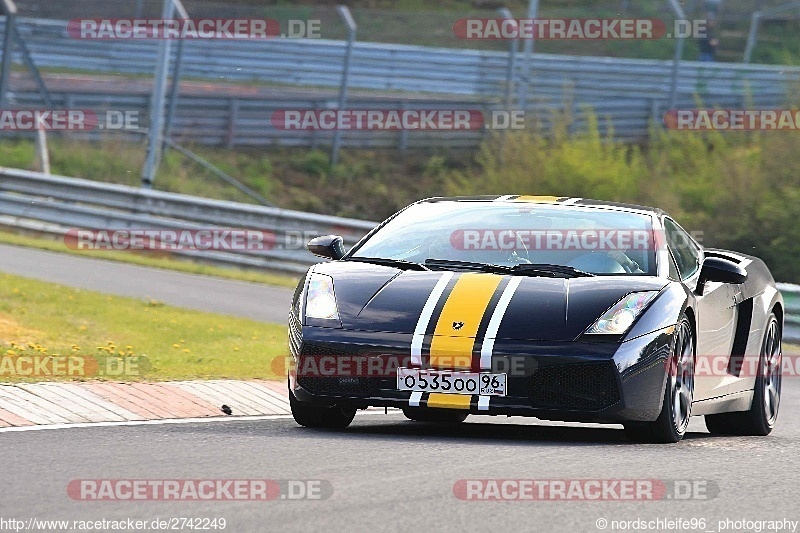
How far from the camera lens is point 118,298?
603 inches

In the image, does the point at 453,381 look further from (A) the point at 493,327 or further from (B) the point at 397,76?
(B) the point at 397,76

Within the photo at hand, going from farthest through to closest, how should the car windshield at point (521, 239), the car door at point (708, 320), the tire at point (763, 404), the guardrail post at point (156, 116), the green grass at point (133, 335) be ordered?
1. the guardrail post at point (156, 116)
2. the green grass at point (133, 335)
3. the tire at point (763, 404)
4. the car door at point (708, 320)
5. the car windshield at point (521, 239)

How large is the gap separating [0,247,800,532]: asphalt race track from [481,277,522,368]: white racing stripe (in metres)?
0.41

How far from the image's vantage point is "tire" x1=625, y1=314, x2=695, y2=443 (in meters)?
8.04

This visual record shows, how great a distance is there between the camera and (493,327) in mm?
7746

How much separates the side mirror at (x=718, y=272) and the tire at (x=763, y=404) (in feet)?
3.69

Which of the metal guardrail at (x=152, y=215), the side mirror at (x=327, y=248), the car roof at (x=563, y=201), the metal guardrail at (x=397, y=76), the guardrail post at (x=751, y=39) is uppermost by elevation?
the guardrail post at (x=751, y=39)

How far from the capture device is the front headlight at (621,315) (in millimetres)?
7770

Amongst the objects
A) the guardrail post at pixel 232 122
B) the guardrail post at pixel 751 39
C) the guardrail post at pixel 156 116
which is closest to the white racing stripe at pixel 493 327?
the guardrail post at pixel 156 116

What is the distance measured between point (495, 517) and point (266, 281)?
587 inches

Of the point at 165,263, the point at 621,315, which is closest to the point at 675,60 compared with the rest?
the point at 165,263

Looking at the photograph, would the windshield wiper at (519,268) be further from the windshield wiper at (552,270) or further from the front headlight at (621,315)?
the front headlight at (621,315)

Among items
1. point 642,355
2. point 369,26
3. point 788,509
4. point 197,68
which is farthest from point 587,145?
point 788,509

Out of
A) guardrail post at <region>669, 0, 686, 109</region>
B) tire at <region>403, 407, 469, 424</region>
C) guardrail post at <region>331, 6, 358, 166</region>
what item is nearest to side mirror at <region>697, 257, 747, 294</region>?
tire at <region>403, 407, 469, 424</region>
